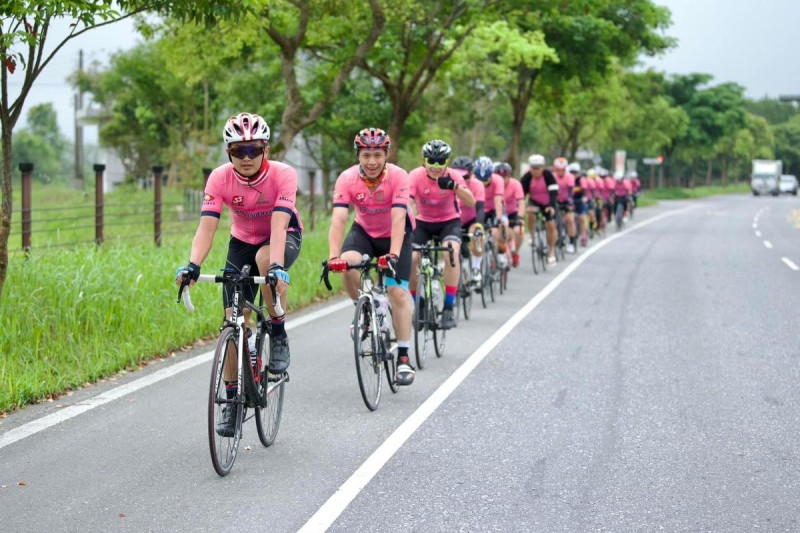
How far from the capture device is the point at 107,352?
29.9 ft

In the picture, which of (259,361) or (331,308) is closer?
(259,361)

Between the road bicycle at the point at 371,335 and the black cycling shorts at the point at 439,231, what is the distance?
267 cm

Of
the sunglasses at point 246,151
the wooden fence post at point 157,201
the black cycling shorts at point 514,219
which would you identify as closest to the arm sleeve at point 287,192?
the sunglasses at point 246,151

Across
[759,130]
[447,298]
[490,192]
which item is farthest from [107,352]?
[759,130]

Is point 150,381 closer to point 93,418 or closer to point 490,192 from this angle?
point 93,418

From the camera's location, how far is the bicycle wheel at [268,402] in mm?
6357

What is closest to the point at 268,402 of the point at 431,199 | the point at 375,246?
the point at 375,246

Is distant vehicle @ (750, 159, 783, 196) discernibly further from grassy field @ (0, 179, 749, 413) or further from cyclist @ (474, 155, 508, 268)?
grassy field @ (0, 179, 749, 413)

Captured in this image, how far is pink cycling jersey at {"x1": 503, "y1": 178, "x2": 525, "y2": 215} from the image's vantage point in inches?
634

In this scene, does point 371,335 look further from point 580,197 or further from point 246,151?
point 580,197

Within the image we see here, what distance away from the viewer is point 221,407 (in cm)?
590

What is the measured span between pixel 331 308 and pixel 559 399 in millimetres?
5884

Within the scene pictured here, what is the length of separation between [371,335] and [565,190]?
13.3m

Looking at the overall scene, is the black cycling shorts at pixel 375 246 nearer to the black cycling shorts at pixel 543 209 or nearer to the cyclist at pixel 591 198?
the black cycling shorts at pixel 543 209
